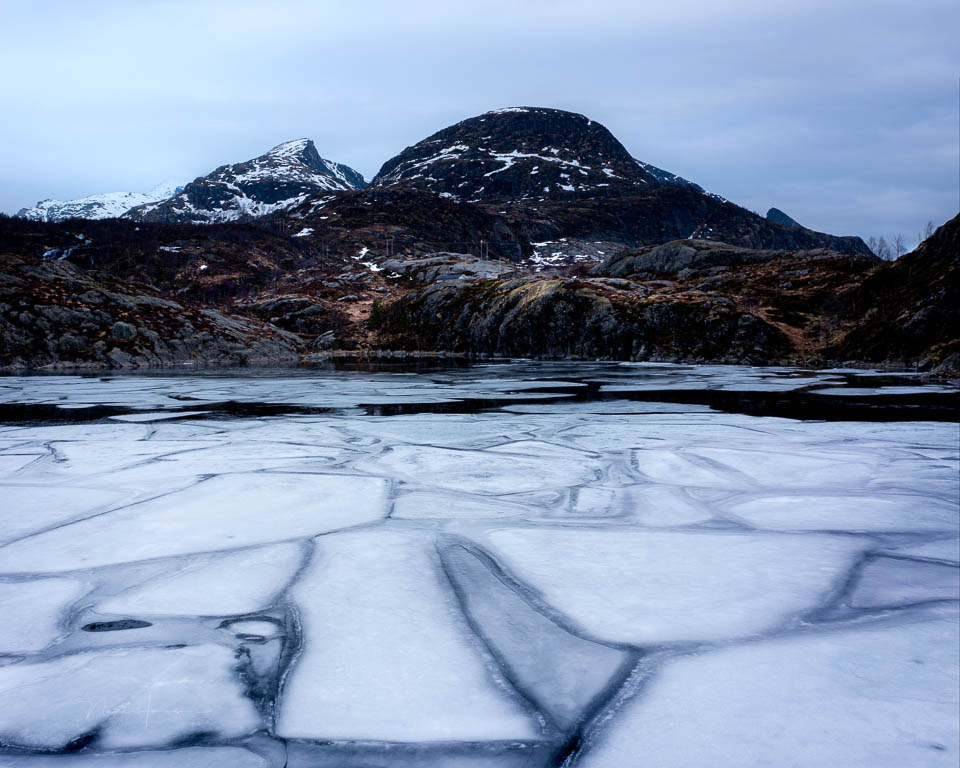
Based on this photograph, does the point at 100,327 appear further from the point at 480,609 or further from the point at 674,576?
the point at 674,576

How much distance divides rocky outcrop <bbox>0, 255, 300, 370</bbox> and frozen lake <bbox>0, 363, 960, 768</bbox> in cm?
3729

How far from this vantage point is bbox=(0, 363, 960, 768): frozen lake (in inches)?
91.7

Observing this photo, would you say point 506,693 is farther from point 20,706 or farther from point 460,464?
point 460,464

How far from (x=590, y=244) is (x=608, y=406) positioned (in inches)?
6138

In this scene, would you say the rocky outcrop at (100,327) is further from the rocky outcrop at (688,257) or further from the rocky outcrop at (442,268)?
the rocky outcrop at (688,257)

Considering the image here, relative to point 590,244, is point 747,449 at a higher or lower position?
lower

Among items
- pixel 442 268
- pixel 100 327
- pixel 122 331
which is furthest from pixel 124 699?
pixel 442 268

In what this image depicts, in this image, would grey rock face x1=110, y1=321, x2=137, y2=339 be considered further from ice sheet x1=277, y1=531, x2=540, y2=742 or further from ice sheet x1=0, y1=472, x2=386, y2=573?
ice sheet x1=277, y1=531, x2=540, y2=742

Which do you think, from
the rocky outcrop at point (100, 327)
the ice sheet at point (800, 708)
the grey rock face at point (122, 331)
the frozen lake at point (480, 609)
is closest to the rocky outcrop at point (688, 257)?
A: the rocky outcrop at point (100, 327)

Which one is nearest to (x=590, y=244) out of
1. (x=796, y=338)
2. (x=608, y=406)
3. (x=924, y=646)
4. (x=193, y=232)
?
(x=193, y=232)

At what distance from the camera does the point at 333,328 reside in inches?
2739

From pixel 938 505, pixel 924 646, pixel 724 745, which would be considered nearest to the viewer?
pixel 724 745

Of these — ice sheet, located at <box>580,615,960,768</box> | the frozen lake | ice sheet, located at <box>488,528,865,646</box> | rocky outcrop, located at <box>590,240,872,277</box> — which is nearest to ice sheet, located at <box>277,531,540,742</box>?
the frozen lake

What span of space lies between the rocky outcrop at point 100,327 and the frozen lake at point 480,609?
37295 mm
